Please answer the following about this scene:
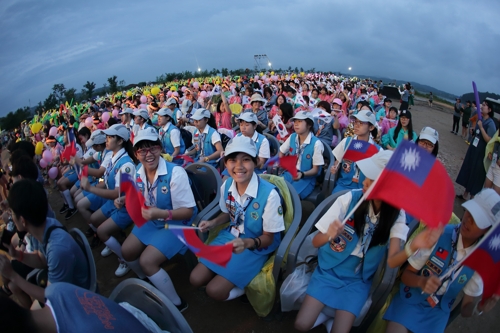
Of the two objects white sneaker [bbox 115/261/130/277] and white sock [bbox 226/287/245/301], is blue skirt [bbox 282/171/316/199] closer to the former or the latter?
white sock [bbox 226/287/245/301]

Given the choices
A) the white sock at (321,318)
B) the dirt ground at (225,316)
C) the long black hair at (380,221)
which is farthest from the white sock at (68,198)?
the long black hair at (380,221)

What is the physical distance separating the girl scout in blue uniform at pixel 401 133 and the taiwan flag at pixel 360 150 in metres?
2.16

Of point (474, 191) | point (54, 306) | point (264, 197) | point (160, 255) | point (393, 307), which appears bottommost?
point (474, 191)

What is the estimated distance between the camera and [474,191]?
513 cm

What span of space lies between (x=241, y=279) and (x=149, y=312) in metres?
0.98

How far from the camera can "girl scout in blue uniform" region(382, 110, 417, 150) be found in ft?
16.8

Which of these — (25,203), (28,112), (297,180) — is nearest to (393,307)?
(297,180)

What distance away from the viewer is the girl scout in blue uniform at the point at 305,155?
156 inches

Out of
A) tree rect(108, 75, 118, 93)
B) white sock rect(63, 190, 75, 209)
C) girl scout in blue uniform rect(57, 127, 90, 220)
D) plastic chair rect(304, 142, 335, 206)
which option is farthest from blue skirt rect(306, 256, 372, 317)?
tree rect(108, 75, 118, 93)

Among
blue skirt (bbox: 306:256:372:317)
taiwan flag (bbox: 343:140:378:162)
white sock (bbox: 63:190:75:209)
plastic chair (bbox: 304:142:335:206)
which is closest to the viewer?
blue skirt (bbox: 306:256:372:317)

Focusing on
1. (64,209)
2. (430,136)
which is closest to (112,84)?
(64,209)

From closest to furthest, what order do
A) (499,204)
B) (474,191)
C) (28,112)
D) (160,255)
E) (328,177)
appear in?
(499,204) → (160,255) → (328,177) → (474,191) → (28,112)

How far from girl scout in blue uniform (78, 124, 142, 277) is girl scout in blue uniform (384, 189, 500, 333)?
2.75 metres

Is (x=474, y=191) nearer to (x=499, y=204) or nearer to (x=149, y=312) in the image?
(x=499, y=204)
